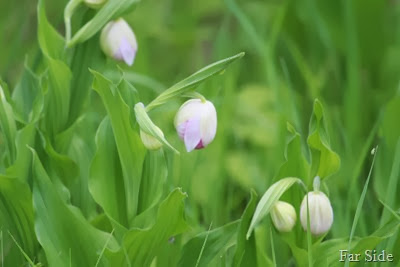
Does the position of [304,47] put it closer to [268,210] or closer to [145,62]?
[145,62]

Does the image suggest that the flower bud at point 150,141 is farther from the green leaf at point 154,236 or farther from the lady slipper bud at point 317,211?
the lady slipper bud at point 317,211

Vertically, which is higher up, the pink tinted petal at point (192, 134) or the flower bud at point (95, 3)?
the flower bud at point (95, 3)

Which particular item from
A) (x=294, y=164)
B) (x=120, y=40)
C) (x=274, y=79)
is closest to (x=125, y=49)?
(x=120, y=40)

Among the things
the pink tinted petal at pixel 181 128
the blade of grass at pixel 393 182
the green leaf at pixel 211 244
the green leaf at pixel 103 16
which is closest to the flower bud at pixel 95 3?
the green leaf at pixel 103 16

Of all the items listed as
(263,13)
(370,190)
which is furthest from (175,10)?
(370,190)

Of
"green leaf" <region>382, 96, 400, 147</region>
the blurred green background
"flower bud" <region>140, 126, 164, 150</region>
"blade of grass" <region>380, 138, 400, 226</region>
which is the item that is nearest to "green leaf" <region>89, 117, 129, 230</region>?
"flower bud" <region>140, 126, 164, 150</region>

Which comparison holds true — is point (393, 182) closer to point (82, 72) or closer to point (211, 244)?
point (211, 244)
